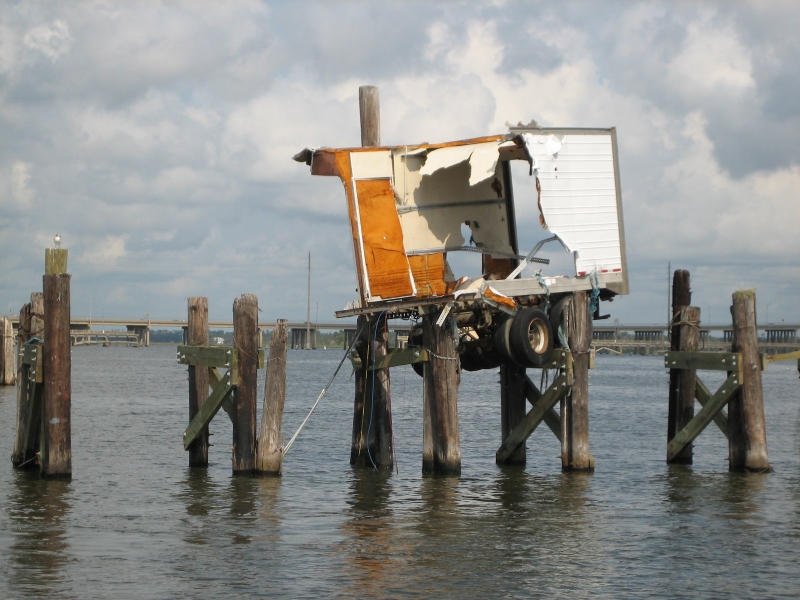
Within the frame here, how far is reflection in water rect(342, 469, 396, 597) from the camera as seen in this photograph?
42.0 ft

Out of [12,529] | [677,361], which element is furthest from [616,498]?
[12,529]

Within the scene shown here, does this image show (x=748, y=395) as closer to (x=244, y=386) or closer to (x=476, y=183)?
(x=476, y=183)

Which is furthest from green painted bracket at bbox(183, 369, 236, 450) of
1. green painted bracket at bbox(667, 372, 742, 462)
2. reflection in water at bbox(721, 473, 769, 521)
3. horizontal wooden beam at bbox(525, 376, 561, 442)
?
green painted bracket at bbox(667, 372, 742, 462)

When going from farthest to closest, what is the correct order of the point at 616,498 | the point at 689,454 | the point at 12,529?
the point at 689,454, the point at 616,498, the point at 12,529

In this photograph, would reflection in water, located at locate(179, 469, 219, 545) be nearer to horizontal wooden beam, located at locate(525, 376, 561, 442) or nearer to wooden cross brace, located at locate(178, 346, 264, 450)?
wooden cross brace, located at locate(178, 346, 264, 450)

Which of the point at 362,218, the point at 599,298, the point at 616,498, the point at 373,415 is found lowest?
the point at 616,498

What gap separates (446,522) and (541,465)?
281 inches

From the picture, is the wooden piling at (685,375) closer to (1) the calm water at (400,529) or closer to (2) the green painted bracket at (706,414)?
(2) the green painted bracket at (706,414)

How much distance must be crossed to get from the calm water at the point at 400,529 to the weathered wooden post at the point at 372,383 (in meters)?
0.63

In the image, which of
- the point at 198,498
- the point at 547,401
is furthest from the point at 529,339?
the point at 198,498

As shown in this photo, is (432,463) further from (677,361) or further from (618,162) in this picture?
(618,162)

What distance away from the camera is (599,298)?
810 inches

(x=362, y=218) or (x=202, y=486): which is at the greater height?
(x=362, y=218)

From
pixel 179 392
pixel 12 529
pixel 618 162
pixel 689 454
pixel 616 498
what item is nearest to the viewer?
pixel 12 529
